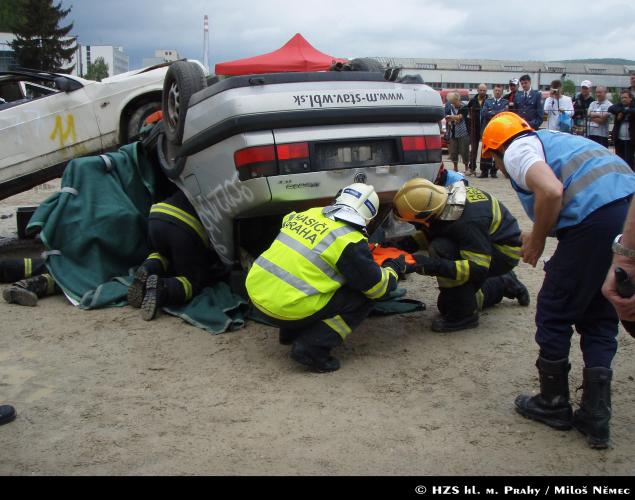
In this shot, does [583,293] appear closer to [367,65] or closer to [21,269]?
[367,65]

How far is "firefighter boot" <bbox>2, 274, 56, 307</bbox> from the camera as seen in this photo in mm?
5227

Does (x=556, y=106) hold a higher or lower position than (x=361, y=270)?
higher

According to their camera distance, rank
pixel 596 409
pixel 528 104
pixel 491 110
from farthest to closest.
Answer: pixel 491 110
pixel 528 104
pixel 596 409

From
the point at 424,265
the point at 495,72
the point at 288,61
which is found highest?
the point at 495,72

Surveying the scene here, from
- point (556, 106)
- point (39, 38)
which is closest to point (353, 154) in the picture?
point (556, 106)

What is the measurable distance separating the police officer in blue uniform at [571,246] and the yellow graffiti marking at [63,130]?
5753mm

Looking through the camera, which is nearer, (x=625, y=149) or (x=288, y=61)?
(x=625, y=149)

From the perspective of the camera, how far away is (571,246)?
10.2ft

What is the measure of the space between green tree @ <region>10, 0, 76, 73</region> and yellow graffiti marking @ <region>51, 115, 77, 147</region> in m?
44.1

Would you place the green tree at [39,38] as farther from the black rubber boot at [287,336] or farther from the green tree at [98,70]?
the black rubber boot at [287,336]

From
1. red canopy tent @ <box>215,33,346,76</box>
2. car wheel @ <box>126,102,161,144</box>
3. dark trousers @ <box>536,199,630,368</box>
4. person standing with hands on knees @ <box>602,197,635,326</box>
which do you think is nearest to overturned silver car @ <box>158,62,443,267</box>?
dark trousers @ <box>536,199,630,368</box>

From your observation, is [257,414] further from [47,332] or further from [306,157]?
[47,332]

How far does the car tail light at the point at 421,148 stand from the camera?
15.1ft

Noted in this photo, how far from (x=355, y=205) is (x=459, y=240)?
0.89m
